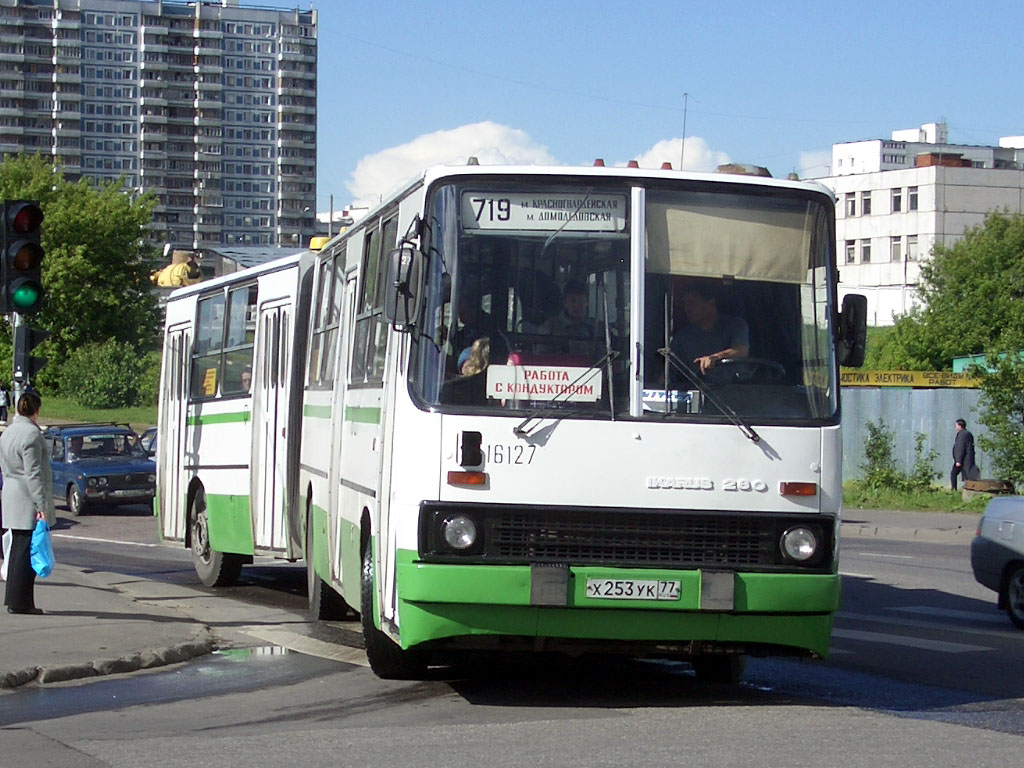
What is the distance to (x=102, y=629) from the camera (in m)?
12.3

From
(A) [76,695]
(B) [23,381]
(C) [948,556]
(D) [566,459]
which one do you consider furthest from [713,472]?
(C) [948,556]

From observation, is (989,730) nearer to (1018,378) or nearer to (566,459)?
(566,459)

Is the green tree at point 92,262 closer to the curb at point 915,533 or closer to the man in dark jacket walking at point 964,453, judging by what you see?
the man in dark jacket walking at point 964,453

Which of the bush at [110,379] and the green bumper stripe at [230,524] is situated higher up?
the bush at [110,379]

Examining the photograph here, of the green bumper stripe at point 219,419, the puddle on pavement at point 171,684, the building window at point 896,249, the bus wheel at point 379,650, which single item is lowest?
the puddle on pavement at point 171,684

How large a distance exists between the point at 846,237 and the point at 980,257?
141 feet

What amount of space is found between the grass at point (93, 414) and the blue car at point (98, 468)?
29135mm

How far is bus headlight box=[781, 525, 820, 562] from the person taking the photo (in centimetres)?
873

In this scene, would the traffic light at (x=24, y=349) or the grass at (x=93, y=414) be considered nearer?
the traffic light at (x=24, y=349)

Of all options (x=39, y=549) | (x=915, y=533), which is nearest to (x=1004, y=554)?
(x=39, y=549)

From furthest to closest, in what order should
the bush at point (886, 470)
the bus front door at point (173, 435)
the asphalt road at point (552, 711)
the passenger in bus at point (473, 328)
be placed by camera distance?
the bush at point (886, 470) < the bus front door at point (173, 435) < the passenger in bus at point (473, 328) < the asphalt road at point (552, 711)

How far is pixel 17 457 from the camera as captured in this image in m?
13.0

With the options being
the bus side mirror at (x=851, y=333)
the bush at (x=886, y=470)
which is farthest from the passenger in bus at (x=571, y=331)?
the bush at (x=886, y=470)

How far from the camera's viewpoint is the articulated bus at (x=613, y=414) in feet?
28.2
